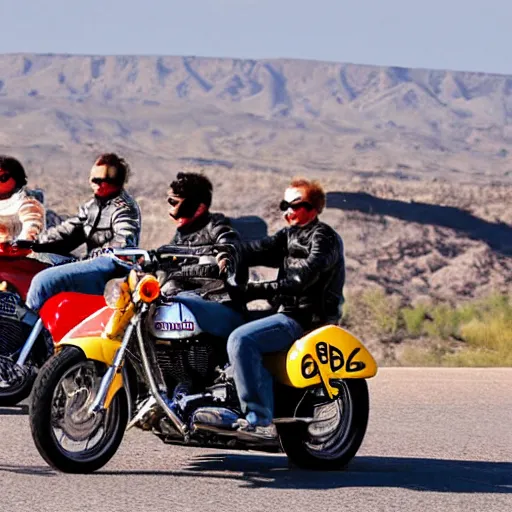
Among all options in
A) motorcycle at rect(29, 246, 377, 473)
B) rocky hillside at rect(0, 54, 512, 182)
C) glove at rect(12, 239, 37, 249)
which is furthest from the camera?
rocky hillside at rect(0, 54, 512, 182)

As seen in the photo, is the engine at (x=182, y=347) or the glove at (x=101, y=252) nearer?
the engine at (x=182, y=347)

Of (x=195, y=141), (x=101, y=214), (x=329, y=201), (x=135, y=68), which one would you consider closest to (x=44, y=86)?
(x=135, y=68)

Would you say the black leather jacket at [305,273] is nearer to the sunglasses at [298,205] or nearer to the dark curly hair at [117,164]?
the sunglasses at [298,205]

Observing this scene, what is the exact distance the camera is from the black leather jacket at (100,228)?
10.5 m

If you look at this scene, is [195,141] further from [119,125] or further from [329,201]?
[329,201]

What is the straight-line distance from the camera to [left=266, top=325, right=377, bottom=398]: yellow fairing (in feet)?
28.7

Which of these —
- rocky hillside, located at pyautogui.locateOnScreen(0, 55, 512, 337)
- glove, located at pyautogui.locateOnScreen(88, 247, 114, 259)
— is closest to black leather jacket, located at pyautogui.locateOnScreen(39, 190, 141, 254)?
glove, located at pyautogui.locateOnScreen(88, 247, 114, 259)

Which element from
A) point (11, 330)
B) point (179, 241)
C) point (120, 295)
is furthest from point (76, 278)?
point (120, 295)

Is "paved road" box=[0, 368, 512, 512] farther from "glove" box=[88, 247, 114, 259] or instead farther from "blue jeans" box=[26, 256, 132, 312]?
"glove" box=[88, 247, 114, 259]

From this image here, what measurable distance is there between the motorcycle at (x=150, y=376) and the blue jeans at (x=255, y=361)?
99 millimetres

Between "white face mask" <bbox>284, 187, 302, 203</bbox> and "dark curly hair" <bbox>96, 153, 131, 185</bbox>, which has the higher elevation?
"dark curly hair" <bbox>96, 153, 131, 185</bbox>

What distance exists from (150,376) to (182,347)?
269 millimetres

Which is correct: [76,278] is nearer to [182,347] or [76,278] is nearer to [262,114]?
[182,347]

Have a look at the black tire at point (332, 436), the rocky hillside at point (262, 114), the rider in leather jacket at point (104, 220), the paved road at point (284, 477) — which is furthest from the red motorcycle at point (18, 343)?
the rocky hillside at point (262, 114)
